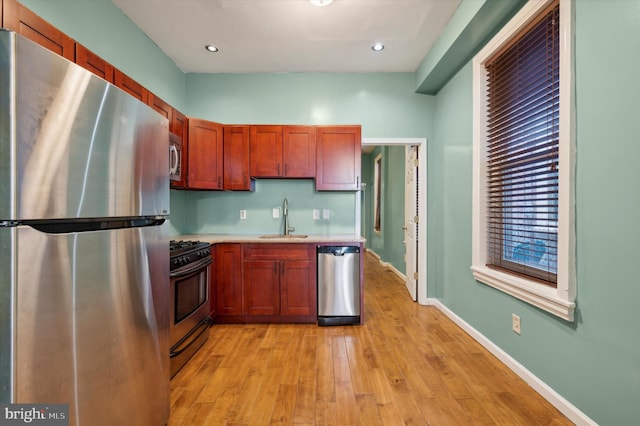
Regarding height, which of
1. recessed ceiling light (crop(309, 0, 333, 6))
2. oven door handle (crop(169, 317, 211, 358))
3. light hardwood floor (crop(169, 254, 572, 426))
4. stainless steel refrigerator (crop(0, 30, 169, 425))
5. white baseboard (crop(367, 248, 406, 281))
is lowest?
light hardwood floor (crop(169, 254, 572, 426))

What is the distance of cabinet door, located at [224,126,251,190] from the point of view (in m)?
3.32

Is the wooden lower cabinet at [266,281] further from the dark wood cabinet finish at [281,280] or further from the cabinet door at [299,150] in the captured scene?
the cabinet door at [299,150]

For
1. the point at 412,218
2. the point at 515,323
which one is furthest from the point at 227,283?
the point at 515,323

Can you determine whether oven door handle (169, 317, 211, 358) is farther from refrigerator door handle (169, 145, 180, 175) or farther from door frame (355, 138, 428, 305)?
door frame (355, 138, 428, 305)

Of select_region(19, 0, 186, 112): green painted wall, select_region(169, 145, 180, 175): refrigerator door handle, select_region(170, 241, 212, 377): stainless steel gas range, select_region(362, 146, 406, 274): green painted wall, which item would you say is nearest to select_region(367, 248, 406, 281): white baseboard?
select_region(362, 146, 406, 274): green painted wall

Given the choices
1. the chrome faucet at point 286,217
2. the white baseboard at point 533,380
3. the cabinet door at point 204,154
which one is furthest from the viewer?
the chrome faucet at point 286,217

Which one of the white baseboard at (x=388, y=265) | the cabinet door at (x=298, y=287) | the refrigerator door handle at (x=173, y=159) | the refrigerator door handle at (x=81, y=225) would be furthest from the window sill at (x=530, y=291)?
the refrigerator door handle at (x=173, y=159)

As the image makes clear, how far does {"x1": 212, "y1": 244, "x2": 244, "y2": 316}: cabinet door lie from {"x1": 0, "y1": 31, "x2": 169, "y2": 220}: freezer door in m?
1.87

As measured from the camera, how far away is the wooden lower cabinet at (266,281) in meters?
3.03

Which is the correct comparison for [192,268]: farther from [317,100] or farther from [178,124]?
[317,100]

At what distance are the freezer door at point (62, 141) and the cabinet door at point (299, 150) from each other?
2146 millimetres

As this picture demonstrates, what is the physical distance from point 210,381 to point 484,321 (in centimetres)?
230

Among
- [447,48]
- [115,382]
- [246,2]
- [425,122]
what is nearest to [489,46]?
[447,48]

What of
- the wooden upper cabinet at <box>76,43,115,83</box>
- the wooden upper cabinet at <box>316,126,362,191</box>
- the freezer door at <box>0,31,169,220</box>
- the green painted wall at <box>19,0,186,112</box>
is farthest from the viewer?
the wooden upper cabinet at <box>316,126,362,191</box>
